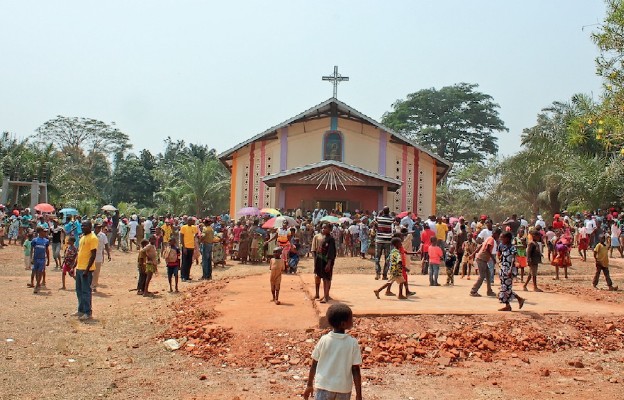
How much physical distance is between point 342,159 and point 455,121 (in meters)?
28.6

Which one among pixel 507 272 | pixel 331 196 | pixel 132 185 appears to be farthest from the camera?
pixel 132 185

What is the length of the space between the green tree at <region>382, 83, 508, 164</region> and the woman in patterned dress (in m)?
45.5

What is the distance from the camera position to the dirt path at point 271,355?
6730 mm

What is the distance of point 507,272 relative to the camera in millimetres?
9742

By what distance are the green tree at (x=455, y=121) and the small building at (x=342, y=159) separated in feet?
83.1

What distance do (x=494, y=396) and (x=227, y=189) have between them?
38.6 meters

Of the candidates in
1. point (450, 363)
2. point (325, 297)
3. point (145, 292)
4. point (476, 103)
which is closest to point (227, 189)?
point (476, 103)

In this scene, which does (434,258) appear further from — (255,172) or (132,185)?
(132,185)

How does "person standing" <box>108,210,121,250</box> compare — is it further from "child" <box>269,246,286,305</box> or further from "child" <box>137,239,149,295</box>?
"child" <box>269,246,286,305</box>

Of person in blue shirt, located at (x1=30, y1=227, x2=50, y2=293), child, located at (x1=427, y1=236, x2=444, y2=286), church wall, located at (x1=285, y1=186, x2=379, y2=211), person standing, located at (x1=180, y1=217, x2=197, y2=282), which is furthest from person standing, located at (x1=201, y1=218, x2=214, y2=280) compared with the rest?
church wall, located at (x1=285, y1=186, x2=379, y2=211)

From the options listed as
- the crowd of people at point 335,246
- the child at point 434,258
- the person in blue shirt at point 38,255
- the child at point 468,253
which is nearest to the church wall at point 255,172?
the crowd of people at point 335,246

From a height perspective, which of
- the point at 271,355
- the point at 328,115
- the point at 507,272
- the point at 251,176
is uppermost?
the point at 328,115

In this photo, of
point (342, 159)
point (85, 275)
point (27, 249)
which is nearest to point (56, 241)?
point (27, 249)

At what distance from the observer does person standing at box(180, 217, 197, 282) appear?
48.5 ft
